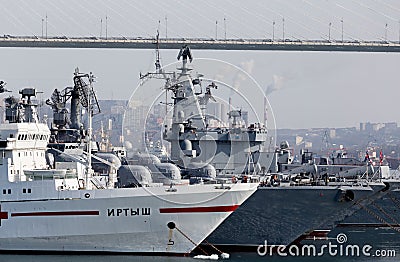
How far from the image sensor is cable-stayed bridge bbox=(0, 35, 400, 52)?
73.1m

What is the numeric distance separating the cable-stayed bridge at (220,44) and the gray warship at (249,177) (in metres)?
31.9

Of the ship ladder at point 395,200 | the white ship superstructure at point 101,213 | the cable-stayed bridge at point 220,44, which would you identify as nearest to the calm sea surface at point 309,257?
the white ship superstructure at point 101,213

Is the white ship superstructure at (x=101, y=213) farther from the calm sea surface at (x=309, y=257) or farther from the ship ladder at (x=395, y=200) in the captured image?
the ship ladder at (x=395, y=200)

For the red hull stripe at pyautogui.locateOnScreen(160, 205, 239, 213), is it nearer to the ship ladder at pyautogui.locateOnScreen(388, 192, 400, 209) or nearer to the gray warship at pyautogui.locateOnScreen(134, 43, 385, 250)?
the gray warship at pyautogui.locateOnScreen(134, 43, 385, 250)

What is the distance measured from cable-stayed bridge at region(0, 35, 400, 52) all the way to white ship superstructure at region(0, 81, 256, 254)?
42733mm

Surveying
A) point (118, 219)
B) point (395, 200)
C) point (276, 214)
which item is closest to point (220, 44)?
point (395, 200)

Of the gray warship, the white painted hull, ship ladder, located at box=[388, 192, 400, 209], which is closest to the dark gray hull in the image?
the gray warship

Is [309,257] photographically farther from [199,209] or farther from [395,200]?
[395,200]

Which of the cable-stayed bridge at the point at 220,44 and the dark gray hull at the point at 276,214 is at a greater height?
the cable-stayed bridge at the point at 220,44

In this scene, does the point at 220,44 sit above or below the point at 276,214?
above

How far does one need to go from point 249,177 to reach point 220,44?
42.4m

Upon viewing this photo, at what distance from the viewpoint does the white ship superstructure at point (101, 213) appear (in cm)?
3044

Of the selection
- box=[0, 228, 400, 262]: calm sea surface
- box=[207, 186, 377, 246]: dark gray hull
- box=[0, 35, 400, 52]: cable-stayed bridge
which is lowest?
box=[0, 228, 400, 262]: calm sea surface

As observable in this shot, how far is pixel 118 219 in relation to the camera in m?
30.4
